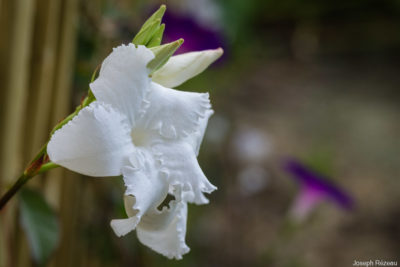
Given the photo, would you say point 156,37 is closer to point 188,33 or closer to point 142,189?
point 142,189

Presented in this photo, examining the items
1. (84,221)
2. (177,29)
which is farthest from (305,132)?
(84,221)

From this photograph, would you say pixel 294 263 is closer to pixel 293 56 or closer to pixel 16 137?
pixel 16 137

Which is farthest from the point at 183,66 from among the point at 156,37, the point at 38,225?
the point at 38,225

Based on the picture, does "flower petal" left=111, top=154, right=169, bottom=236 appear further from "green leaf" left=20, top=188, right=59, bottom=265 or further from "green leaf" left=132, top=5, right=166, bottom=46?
"green leaf" left=20, top=188, right=59, bottom=265

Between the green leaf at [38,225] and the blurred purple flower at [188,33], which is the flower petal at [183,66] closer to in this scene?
the green leaf at [38,225]

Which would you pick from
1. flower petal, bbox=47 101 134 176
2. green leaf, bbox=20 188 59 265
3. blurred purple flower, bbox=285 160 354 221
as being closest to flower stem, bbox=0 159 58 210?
flower petal, bbox=47 101 134 176
